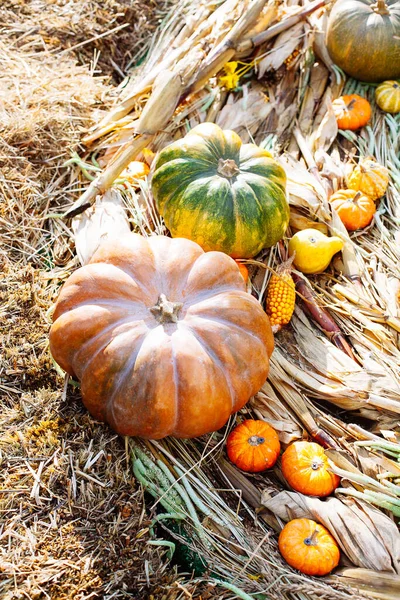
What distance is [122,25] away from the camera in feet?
18.1

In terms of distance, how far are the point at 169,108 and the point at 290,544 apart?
307 centimetres

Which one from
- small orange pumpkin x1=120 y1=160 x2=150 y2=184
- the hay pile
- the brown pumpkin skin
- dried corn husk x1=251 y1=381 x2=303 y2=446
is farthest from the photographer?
small orange pumpkin x1=120 y1=160 x2=150 y2=184

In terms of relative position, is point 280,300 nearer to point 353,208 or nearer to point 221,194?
point 221,194

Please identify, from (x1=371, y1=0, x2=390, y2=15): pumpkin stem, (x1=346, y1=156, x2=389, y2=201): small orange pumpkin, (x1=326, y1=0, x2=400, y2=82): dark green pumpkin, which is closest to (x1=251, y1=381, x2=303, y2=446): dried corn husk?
(x1=346, y1=156, x2=389, y2=201): small orange pumpkin

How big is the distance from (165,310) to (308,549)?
1342mm

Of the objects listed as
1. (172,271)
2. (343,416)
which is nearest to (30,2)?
(172,271)

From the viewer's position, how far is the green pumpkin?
349 cm

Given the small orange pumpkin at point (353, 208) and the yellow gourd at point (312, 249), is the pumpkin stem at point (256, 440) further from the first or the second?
the small orange pumpkin at point (353, 208)

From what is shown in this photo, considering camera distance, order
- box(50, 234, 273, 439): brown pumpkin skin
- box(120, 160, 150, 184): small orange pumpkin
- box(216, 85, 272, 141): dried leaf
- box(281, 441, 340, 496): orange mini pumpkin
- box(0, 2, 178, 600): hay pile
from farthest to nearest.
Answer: box(216, 85, 272, 141): dried leaf < box(120, 160, 150, 184): small orange pumpkin < box(281, 441, 340, 496): orange mini pumpkin < box(50, 234, 273, 439): brown pumpkin skin < box(0, 2, 178, 600): hay pile

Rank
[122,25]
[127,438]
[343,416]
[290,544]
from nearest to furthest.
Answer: [290,544], [127,438], [343,416], [122,25]

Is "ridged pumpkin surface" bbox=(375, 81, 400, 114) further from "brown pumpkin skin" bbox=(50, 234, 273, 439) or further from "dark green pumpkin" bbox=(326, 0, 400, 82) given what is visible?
"brown pumpkin skin" bbox=(50, 234, 273, 439)

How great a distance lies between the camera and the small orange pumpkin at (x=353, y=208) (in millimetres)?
4062

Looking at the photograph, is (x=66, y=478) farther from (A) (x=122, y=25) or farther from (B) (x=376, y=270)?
(A) (x=122, y=25)

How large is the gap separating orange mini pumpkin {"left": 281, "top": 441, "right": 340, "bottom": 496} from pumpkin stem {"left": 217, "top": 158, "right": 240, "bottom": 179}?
5.48ft
